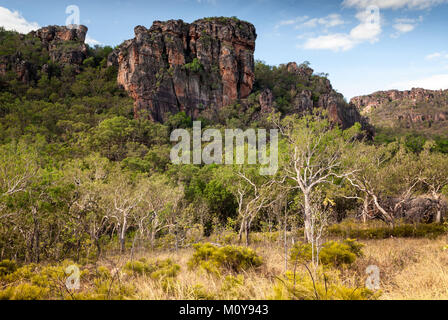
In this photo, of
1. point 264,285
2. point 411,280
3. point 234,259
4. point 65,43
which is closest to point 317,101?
point 411,280

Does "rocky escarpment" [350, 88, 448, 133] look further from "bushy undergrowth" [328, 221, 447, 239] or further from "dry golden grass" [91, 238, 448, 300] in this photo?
"dry golden grass" [91, 238, 448, 300]

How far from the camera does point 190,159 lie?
37.1 m

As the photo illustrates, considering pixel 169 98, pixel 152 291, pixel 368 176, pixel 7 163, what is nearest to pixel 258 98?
pixel 169 98

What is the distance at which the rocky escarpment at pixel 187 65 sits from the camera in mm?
56875

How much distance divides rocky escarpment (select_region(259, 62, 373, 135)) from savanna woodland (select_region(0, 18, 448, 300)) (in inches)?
18.4

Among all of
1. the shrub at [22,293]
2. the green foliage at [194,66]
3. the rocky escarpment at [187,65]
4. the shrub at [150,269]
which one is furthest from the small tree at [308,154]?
the green foliage at [194,66]

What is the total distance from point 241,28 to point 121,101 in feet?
145

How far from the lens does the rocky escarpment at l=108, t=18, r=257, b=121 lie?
56875 millimetres

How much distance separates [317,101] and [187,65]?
38.1 meters

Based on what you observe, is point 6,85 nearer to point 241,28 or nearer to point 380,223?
point 241,28

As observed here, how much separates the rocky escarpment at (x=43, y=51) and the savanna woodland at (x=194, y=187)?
53 cm

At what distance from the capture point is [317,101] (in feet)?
222

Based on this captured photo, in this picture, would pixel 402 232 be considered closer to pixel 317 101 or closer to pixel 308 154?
pixel 308 154

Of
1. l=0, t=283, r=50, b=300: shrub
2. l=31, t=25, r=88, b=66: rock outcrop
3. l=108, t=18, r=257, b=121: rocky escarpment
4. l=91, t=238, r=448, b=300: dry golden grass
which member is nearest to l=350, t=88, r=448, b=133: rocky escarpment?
l=108, t=18, r=257, b=121: rocky escarpment
